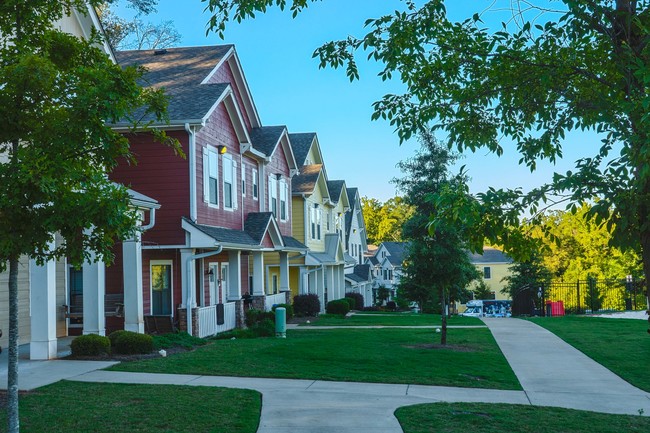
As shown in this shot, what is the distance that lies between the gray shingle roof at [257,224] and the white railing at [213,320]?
2804mm

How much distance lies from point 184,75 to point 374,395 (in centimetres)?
1554

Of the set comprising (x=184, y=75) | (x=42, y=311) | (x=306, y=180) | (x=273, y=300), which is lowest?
(x=273, y=300)

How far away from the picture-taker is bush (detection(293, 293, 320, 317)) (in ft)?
101

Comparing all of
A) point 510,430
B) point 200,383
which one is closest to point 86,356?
point 200,383

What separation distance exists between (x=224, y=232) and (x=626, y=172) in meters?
17.0

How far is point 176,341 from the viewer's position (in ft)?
55.8

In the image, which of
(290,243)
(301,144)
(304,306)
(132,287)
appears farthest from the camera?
(301,144)

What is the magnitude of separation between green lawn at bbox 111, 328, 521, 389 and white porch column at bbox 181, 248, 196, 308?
2.07 meters

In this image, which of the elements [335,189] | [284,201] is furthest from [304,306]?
[335,189]

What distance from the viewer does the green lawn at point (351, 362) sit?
12.9 meters

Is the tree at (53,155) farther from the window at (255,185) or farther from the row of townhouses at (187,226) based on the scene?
the window at (255,185)

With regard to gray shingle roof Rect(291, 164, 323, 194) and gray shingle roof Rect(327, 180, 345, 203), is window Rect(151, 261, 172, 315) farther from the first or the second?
gray shingle roof Rect(327, 180, 345, 203)

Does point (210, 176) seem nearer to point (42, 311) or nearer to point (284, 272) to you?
point (42, 311)

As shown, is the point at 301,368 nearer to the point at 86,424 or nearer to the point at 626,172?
the point at 86,424
